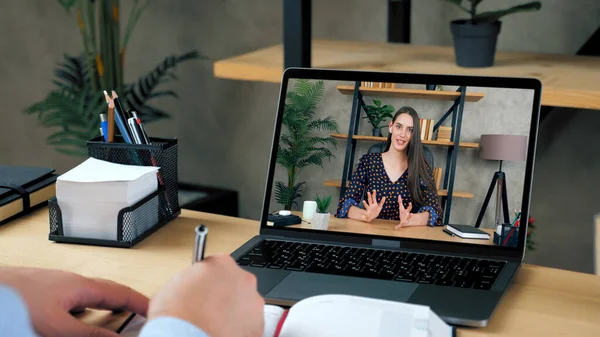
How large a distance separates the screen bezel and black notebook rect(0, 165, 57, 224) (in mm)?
414

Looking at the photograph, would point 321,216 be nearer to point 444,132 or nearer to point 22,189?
point 444,132

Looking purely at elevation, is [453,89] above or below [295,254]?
above

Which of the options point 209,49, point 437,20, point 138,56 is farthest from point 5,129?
point 437,20

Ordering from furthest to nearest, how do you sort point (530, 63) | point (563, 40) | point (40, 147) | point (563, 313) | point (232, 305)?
point (40, 147) < point (563, 40) < point (530, 63) < point (563, 313) < point (232, 305)

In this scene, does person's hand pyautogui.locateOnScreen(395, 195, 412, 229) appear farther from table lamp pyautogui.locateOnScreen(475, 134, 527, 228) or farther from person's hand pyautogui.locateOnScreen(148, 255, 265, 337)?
person's hand pyautogui.locateOnScreen(148, 255, 265, 337)

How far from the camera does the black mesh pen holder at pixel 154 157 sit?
3.98 ft

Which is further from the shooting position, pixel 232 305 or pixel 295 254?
pixel 295 254

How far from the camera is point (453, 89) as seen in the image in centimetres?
111

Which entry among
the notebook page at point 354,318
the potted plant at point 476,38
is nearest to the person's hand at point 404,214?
the notebook page at point 354,318

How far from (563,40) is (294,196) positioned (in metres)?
1.81

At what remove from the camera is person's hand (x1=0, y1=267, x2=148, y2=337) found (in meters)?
0.83

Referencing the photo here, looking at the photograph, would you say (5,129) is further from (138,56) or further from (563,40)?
(563,40)

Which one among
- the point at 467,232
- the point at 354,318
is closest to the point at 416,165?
the point at 467,232

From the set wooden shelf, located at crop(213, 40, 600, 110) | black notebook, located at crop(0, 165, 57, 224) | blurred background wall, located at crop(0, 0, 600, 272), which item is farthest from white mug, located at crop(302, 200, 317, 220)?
blurred background wall, located at crop(0, 0, 600, 272)
